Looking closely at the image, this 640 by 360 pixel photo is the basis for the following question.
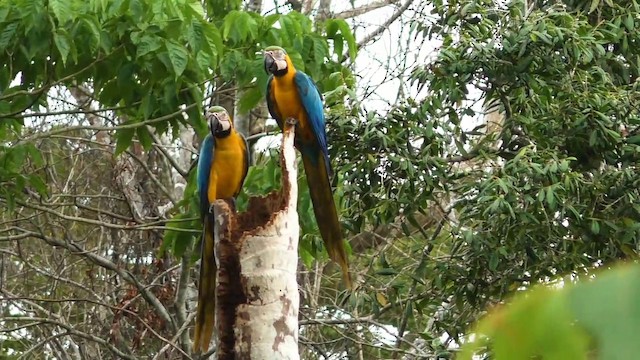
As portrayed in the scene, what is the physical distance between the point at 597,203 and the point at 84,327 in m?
3.91

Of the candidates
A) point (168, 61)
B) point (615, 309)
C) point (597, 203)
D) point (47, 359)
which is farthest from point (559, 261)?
point (47, 359)

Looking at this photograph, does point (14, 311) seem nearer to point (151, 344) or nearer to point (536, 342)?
point (151, 344)

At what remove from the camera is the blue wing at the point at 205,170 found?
3.35 meters

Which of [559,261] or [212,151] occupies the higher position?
[212,151]

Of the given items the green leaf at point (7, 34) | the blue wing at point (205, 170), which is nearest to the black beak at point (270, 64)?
the blue wing at point (205, 170)

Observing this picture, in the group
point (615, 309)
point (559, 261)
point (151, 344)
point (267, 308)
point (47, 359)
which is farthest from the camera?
point (47, 359)

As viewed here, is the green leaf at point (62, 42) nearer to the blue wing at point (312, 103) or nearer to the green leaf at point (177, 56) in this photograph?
the green leaf at point (177, 56)

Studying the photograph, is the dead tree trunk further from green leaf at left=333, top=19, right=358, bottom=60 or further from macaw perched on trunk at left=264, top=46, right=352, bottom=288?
green leaf at left=333, top=19, right=358, bottom=60

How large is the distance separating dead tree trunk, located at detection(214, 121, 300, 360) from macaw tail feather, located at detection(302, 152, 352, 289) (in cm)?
93

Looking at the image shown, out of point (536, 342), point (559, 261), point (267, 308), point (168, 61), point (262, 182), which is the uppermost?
point (168, 61)

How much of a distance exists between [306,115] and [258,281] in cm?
155

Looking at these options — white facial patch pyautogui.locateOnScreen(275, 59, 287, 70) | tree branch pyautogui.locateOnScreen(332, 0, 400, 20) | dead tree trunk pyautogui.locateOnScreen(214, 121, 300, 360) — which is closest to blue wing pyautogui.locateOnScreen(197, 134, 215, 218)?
white facial patch pyautogui.locateOnScreen(275, 59, 287, 70)

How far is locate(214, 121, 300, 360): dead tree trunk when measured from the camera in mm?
1782

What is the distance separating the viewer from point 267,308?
5.89 feet
